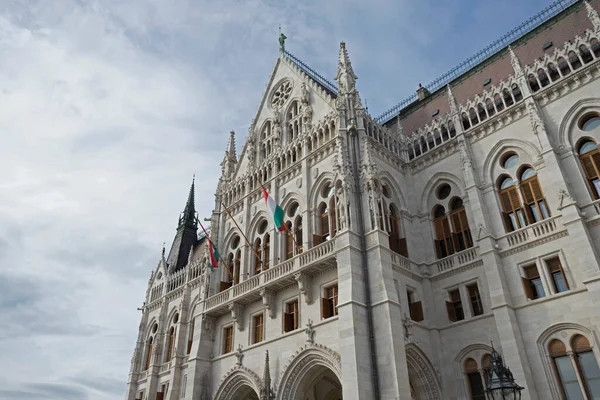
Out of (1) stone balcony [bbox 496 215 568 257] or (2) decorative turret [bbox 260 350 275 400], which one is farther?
(2) decorative turret [bbox 260 350 275 400]

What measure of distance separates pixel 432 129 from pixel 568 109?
715 centimetres

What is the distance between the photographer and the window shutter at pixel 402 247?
23.3m

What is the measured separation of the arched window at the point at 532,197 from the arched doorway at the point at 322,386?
11916 mm

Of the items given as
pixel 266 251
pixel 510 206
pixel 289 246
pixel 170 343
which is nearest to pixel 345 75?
pixel 289 246

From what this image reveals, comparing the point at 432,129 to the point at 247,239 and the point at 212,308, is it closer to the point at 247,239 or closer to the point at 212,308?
the point at 247,239

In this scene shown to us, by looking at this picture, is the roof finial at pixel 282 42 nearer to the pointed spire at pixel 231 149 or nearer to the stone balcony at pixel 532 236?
the pointed spire at pixel 231 149

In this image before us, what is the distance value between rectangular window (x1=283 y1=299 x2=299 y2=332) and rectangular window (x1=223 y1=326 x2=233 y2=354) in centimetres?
462

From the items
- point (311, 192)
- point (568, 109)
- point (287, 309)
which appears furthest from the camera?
point (311, 192)

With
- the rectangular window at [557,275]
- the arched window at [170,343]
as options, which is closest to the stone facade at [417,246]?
the rectangular window at [557,275]

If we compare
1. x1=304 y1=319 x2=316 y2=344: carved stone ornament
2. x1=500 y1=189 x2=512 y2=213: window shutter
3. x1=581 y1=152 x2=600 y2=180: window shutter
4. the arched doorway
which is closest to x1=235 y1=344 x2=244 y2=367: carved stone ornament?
the arched doorway

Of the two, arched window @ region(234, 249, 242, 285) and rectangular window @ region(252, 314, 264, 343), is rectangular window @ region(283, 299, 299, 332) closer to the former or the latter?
rectangular window @ region(252, 314, 264, 343)

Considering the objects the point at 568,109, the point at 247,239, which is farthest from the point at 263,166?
the point at 568,109

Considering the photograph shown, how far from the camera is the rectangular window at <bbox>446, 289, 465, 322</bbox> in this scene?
71.4ft

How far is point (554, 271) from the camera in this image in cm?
1948
